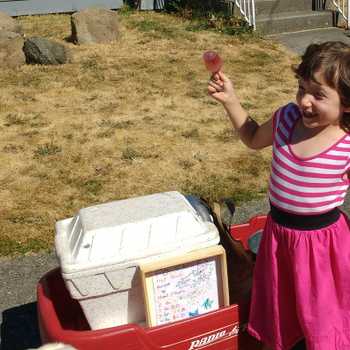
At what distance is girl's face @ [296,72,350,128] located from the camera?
1888mm

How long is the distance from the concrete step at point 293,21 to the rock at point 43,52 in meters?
3.09

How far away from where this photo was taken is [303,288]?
6.77 ft

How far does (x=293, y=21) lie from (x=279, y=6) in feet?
1.54

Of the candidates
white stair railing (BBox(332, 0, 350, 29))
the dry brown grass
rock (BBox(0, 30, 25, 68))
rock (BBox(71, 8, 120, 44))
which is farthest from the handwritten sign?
white stair railing (BBox(332, 0, 350, 29))

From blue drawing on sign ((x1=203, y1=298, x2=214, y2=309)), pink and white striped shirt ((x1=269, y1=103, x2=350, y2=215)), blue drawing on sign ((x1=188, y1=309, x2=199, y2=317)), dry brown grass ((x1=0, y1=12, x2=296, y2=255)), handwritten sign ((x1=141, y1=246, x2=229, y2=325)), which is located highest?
pink and white striped shirt ((x1=269, y1=103, x2=350, y2=215))

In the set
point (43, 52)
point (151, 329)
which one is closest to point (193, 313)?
point (151, 329)

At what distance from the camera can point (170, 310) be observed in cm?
221

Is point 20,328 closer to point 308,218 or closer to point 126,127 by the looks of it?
point 308,218

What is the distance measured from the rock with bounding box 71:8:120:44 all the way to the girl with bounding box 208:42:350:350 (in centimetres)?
634

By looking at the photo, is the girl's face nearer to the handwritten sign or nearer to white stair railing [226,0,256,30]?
the handwritten sign

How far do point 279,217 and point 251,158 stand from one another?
2.46m

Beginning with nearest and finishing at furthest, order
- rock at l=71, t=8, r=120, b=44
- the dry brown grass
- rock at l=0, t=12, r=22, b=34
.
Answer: the dry brown grass
rock at l=71, t=8, r=120, b=44
rock at l=0, t=12, r=22, b=34

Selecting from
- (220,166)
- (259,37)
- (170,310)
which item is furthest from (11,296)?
(259,37)

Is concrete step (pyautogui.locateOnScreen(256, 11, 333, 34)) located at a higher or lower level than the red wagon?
higher
